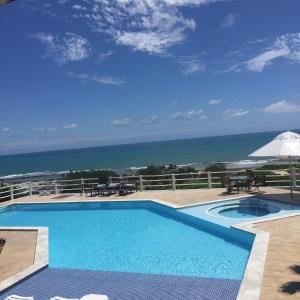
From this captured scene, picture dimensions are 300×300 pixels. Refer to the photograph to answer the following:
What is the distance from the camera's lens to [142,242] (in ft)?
29.8

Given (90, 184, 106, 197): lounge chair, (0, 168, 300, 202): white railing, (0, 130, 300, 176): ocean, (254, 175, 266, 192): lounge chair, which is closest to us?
(254, 175, 266, 192): lounge chair

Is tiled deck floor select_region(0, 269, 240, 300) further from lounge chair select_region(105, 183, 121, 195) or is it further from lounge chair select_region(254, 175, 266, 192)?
lounge chair select_region(105, 183, 121, 195)

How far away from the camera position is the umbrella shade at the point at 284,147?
10672mm

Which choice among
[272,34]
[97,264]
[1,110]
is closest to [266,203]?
[97,264]

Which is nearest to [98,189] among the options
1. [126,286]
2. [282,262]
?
[126,286]

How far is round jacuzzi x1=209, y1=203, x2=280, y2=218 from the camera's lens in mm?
10945

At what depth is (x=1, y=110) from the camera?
5988 centimetres

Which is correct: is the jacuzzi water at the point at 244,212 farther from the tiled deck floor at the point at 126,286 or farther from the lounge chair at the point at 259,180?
the tiled deck floor at the point at 126,286

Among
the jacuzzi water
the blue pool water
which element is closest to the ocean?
the jacuzzi water

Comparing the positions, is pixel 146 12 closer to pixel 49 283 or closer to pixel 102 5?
pixel 102 5

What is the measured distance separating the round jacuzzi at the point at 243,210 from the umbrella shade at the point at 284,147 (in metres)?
1.62

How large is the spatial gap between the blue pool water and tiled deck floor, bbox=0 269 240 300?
0.52m

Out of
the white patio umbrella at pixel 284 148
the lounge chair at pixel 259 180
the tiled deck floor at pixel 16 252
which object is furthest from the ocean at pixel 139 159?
the tiled deck floor at pixel 16 252

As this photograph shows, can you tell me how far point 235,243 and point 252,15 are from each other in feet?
45.0
